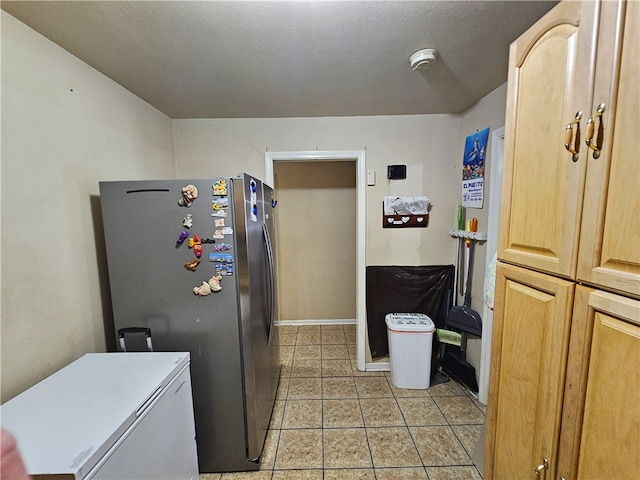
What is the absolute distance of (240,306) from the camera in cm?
144

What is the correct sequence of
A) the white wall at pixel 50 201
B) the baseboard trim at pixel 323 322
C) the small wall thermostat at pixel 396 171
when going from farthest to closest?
the baseboard trim at pixel 323 322 → the small wall thermostat at pixel 396 171 → the white wall at pixel 50 201

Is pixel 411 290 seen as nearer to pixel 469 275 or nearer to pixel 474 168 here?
pixel 469 275

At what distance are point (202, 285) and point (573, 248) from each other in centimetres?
149

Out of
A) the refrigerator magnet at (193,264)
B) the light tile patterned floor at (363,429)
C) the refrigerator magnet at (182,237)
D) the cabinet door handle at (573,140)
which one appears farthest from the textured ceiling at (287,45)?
the light tile patterned floor at (363,429)

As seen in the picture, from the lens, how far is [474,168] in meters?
2.11

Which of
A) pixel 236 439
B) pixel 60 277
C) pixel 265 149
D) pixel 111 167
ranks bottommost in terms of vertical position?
pixel 236 439

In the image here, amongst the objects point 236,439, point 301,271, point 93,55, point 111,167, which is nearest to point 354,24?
point 93,55

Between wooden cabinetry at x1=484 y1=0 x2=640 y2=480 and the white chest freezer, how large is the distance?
1273 mm

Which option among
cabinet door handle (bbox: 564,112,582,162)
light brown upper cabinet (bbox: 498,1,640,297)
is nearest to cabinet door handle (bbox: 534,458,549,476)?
light brown upper cabinet (bbox: 498,1,640,297)

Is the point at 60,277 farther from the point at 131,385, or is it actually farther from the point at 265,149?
the point at 265,149

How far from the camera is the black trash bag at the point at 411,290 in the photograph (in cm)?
244

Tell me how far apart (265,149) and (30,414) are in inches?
83.4

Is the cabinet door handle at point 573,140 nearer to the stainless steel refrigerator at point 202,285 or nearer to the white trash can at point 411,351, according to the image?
the stainless steel refrigerator at point 202,285

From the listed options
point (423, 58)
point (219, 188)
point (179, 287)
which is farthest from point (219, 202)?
point (423, 58)
